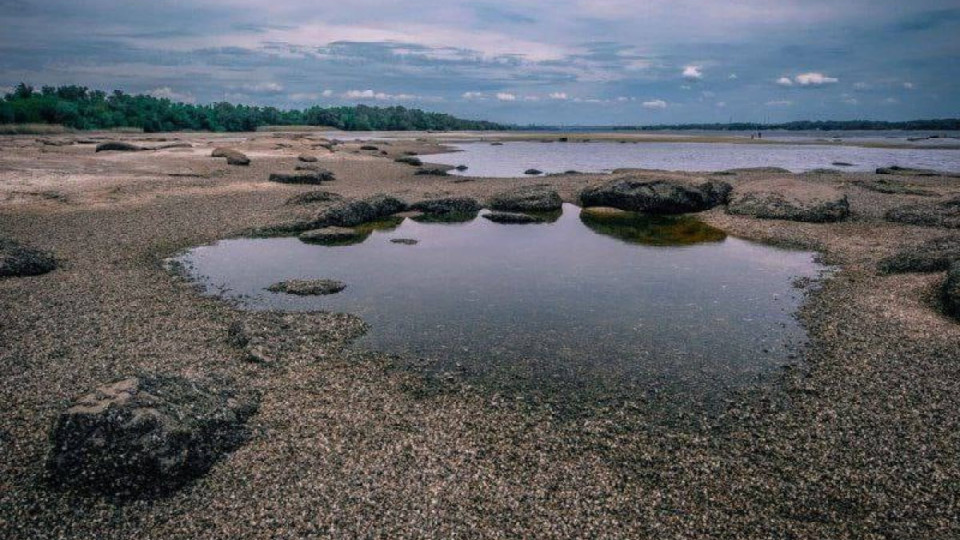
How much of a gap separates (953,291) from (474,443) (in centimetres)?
1357

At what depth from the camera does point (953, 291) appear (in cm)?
1355

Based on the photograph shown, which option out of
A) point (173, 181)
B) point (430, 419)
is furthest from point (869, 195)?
point (173, 181)

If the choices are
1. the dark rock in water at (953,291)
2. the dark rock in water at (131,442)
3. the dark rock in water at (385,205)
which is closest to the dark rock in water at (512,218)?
the dark rock in water at (385,205)

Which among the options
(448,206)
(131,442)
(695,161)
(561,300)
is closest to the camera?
(131,442)

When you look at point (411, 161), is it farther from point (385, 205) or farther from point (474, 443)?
point (474, 443)

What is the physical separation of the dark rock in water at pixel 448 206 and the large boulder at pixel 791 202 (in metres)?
14.3

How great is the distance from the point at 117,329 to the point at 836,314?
715 inches

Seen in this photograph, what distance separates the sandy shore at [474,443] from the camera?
6.85m

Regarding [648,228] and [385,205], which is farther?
[385,205]

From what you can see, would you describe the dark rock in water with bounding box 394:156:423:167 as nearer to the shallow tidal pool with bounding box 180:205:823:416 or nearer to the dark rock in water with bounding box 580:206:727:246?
the dark rock in water with bounding box 580:206:727:246

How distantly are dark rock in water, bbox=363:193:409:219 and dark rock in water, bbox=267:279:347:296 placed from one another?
1104 cm

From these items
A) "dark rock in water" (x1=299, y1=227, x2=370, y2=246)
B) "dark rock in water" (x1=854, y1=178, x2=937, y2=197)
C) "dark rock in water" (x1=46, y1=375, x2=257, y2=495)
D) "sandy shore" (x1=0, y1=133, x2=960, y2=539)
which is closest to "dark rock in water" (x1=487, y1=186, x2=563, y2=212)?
"dark rock in water" (x1=299, y1=227, x2=370, y2=246)

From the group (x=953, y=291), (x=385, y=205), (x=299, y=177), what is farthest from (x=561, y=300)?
(x=299, y=177)

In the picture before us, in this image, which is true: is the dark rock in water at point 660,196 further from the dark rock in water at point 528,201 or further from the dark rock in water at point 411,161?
the dark rock in water at point 411,161
